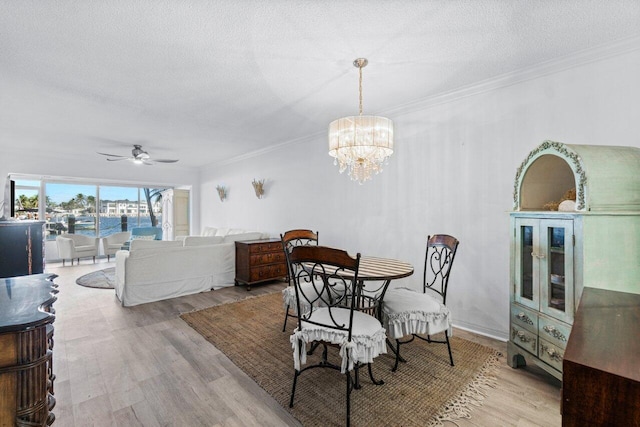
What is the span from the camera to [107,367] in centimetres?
232

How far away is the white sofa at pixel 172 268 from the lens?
380cm

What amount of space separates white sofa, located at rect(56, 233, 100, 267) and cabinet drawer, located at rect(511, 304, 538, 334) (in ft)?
27.6

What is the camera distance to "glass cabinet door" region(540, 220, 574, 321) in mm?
1900

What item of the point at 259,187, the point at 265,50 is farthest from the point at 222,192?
the point at 265,50

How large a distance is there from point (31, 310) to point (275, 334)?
216 cm

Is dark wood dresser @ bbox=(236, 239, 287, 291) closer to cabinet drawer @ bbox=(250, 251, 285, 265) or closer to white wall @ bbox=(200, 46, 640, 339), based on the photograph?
cabinet drawer @ bbox=(250, 251, 285, 265)

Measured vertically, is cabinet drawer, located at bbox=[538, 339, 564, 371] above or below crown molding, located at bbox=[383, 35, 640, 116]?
below

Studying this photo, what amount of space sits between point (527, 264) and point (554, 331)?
0.49 meters

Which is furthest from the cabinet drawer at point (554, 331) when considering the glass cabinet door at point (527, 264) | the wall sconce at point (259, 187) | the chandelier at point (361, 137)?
the wall sconce at point (259, 187)

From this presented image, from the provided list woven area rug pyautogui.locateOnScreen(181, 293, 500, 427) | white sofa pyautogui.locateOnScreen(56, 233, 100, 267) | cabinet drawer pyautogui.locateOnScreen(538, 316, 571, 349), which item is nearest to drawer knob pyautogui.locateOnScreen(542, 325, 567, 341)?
cabinet drawer pyautogui.locateOnScreen(538, 316, 571, 349)

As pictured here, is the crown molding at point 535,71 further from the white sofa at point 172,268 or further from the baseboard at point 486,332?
the white sofa at point 172,268

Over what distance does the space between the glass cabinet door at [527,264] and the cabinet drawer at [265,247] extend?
3537 mm

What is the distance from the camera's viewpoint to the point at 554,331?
199cm

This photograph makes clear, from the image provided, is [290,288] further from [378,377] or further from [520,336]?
[520,336]
